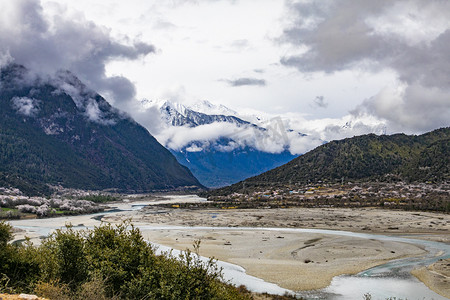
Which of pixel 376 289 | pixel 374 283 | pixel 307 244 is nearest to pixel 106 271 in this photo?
pixel 376 289

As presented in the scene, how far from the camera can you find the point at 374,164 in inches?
6973

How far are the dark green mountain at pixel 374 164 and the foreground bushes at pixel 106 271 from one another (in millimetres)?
145857

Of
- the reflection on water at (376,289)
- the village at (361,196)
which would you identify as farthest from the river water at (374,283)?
the village at (361,196)

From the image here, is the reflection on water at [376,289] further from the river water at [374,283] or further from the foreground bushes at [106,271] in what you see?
the foreground bushes at [106,271]

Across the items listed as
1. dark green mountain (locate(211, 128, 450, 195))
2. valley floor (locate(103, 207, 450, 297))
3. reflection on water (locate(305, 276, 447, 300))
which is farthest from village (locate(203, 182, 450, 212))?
reflection on water (locate(305, 276, 447, 300))

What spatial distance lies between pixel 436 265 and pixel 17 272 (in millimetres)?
36946

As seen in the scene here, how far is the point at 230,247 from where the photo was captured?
48625 mm

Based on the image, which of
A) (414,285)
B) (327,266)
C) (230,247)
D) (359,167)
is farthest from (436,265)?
(359,167)

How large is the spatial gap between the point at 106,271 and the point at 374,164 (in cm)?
17750

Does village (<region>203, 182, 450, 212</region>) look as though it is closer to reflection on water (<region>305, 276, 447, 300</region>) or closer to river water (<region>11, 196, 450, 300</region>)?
river water (<region>11, 196, 450, 300</region>)

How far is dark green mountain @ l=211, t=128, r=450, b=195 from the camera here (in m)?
152

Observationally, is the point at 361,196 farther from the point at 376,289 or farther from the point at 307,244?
the point at 376,289

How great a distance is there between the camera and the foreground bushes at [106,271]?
57.0 feet

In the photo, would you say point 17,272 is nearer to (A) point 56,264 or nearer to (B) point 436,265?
(A) point 56,264
